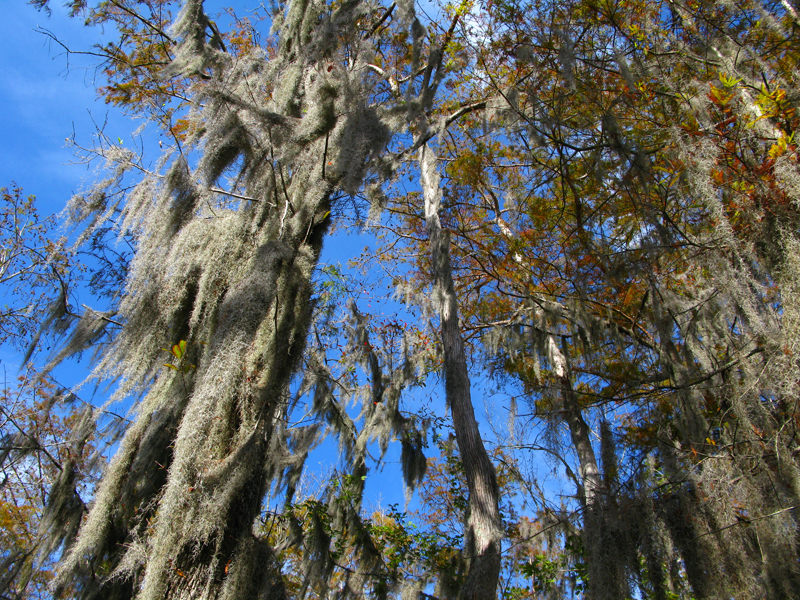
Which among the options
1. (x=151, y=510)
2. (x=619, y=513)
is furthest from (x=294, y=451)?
(x=619, y=513)

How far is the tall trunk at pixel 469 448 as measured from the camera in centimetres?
367

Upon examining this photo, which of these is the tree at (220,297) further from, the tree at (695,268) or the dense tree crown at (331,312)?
the tree at (695,268)

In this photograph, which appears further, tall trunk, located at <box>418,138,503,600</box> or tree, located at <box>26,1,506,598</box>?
tall trunk, located at <box>418,138,503,600</box>

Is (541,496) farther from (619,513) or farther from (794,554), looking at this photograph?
(794,554)

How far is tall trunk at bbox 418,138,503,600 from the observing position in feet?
12.0

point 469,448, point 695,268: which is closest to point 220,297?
point 469,448

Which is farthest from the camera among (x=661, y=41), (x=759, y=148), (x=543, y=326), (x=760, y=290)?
(x=543, y=326)

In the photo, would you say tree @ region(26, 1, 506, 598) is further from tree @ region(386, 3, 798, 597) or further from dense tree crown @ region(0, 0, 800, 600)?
tree @ region(386, 3, 798, 597)

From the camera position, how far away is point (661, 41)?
4766mm

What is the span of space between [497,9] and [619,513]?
227 inches

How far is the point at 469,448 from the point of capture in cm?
448

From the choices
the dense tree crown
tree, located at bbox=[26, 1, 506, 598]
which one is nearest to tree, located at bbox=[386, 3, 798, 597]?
the dense tree crown

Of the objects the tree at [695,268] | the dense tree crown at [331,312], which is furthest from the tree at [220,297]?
the tree at [695,268]

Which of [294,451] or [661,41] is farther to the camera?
[294,451]
